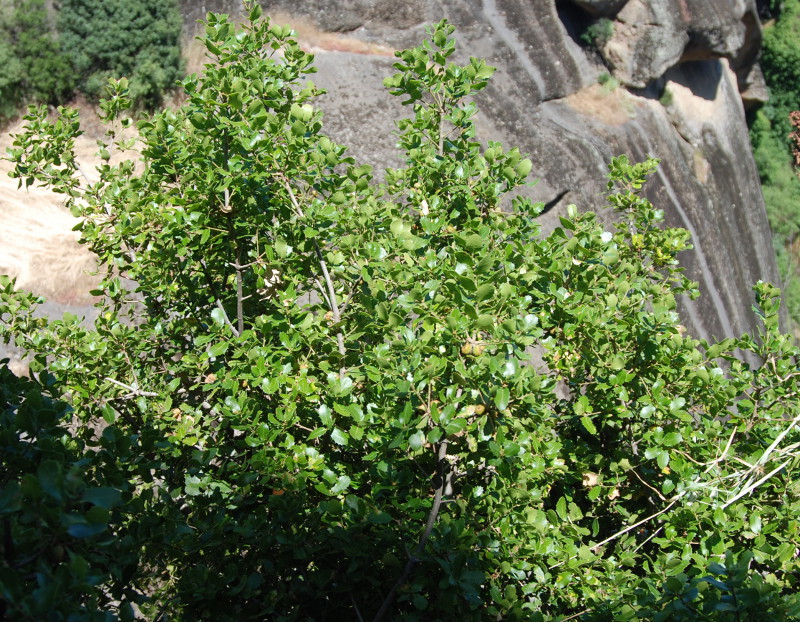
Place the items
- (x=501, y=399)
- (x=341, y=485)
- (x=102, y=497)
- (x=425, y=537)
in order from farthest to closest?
1. (x=341, y=485)
2. (x=425, y=537)
3. (x=501, y=399)
4. (x=102, y=497)

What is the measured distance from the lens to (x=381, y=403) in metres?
2.30

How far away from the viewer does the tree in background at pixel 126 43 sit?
30.2 feet

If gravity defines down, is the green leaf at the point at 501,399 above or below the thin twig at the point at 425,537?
above

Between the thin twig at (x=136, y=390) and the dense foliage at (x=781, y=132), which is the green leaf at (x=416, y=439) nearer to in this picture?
the thin twig at (x=136, y=390)

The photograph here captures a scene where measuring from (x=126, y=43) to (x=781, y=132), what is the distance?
49.7ft

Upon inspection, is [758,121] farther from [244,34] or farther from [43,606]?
[43,606]

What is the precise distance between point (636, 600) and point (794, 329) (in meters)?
15.2

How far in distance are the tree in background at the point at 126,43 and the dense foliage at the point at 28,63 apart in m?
0.19

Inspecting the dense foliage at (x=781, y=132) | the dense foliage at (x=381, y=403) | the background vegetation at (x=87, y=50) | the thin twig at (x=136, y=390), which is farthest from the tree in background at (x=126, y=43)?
the dense foliage at (x=781, y=132)

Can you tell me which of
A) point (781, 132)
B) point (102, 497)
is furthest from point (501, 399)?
point (781, 132)

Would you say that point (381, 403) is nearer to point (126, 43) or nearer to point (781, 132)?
point (126, 43)

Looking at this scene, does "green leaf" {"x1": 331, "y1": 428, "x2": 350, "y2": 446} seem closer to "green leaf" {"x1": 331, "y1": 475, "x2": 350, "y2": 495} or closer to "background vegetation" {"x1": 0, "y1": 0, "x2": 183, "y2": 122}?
"green leaf" {"x1": 331, "y1": 475, "x2": 350, "y2": 495}

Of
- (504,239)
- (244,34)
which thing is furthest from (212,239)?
(504,239)

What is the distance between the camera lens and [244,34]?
10.1ft
